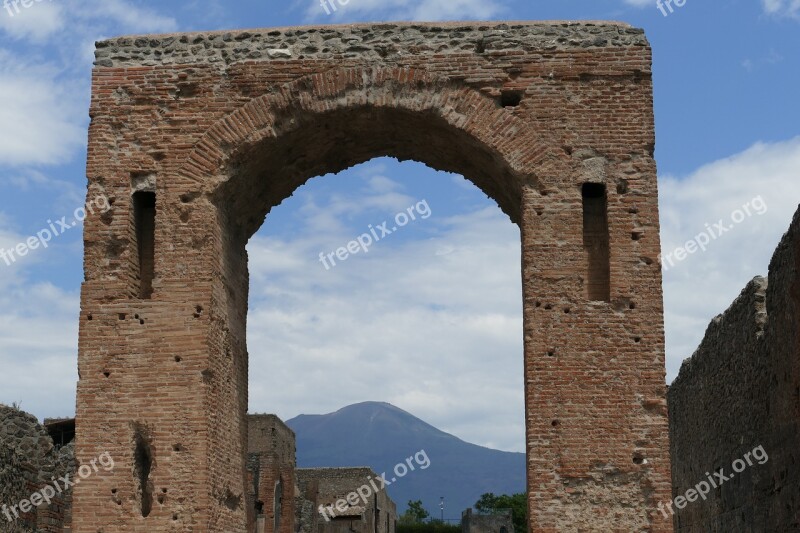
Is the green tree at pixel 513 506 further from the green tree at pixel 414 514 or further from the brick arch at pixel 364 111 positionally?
the brick arch at pixel 364 111

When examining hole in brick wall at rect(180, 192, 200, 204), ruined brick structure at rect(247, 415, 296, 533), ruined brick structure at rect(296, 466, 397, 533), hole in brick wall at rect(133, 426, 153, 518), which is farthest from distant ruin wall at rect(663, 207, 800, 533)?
ruined brick structure at rect(296, 466, 397, 533)

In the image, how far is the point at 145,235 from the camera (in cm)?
1070

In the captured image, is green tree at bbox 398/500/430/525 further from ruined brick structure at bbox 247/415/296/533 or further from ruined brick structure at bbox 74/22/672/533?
ruined brick structure at bbox 74/22/672/533

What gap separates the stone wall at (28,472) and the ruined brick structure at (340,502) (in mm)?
18259

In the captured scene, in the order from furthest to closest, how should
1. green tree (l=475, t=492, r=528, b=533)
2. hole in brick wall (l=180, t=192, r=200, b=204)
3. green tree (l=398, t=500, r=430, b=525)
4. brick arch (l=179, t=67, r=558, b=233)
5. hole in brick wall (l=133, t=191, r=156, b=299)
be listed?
green tree (l=398, t=500, r=430, b=525) < green tree (l=475, t=492, r=528, b=533) < hole in brick wall (l=133, t=191, r=156, b=299) < hole in brick wall (l=180, t=192, r=200, b=204) < brick arch (l=179, t=67, r=558, b=233)

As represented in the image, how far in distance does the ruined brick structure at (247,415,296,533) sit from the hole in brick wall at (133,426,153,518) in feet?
55.1

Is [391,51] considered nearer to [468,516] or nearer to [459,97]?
[459,97]

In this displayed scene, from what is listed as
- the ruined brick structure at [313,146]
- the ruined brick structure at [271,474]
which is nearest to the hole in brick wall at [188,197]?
the ruined brick structure at [313,146]

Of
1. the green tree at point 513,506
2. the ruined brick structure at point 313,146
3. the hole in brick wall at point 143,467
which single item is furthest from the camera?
the green tree at point 513,506

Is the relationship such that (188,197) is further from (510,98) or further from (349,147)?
(510,98)

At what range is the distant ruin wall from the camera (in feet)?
36.0

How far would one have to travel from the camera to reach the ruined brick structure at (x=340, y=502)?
103 feet

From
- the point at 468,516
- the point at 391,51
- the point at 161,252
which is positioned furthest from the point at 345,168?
the point at 468,516

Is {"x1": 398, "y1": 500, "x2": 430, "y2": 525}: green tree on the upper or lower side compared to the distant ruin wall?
lower
